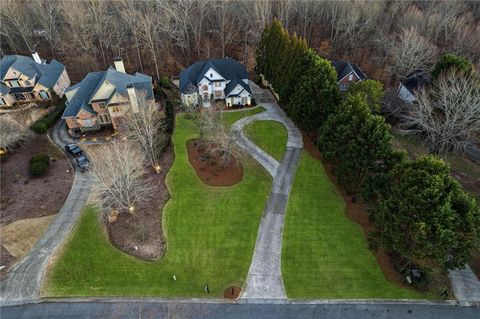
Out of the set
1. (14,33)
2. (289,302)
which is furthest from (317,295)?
(14,33)

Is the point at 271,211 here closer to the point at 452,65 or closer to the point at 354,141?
the point at 354,141

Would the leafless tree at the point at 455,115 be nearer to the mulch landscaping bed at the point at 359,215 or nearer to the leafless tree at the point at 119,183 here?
the mulch landscaping bed at the point at 359,215

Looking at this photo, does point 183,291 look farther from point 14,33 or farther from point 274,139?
point 14,33

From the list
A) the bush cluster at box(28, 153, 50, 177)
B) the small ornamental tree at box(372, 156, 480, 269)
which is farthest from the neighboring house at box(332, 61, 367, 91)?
the bush cluster at box(28, 153, 50, 177)

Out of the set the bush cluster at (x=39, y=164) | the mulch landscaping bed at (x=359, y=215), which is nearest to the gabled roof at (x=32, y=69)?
the bush cluster at (x=39, y=164)

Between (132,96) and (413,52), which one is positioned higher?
(413,52)

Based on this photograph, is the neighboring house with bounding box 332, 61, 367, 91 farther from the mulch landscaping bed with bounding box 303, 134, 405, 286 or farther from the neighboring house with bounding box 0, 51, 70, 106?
the neighboring house with bounding box 0, 51, 70, 106

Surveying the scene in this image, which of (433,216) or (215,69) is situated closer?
(433,216)

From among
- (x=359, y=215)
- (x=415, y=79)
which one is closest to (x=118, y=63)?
(x=359, y=215)
